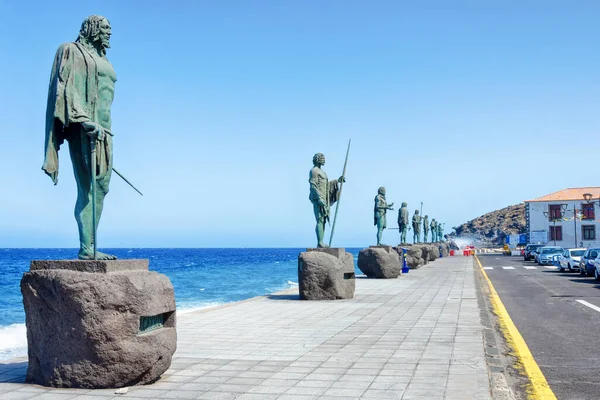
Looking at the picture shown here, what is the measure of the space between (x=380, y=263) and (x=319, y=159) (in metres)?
7.49

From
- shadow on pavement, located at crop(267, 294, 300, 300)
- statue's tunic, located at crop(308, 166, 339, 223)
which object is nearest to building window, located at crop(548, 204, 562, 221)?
statue's tunic, located at crop(308, 166, 339, 223)

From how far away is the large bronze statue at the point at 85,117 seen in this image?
6.14m

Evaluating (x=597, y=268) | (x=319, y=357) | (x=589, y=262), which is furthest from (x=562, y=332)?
(x=589, y=262)

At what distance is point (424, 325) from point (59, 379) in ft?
19.4

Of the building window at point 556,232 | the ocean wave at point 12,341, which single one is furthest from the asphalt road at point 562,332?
the building window at point 556,232

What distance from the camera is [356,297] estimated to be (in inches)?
575

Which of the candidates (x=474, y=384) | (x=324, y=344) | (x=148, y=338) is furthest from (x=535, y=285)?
(x=148, y=338)

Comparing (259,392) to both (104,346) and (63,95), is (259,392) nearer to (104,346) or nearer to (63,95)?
(104,346)

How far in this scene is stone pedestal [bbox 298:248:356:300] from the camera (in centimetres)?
1359

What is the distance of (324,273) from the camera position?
1366cm

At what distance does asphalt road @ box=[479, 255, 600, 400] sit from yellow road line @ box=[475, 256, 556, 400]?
0.27ft

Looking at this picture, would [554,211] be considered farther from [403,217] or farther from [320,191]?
[320,191]

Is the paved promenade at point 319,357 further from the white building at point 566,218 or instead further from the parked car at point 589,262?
the white building at point 566,218

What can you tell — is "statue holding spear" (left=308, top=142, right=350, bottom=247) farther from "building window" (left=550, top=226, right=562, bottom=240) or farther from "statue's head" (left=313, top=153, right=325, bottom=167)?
"building window" (left=550, top=226, right=562, bottom=240)
